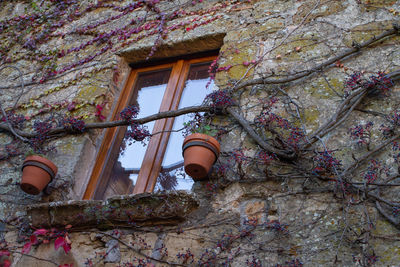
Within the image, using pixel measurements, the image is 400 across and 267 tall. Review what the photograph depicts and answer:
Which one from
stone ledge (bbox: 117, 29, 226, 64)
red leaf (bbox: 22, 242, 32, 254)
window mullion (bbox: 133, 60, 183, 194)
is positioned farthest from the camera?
stone ledge (bbox: 117, 29, 226, 64)

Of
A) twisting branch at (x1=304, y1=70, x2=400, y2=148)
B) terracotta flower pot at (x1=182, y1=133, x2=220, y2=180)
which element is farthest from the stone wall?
terracotta flower pot at (x1=182, y1=133, x2=220, y2=180)

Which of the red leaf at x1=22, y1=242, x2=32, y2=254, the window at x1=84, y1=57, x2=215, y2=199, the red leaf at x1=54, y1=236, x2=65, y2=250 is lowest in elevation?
the red leaf at x1=22, y1=242, x2=32, y2=254

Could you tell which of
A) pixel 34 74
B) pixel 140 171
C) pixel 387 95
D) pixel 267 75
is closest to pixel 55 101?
pixel 34 74

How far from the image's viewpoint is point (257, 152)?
2.40 metres

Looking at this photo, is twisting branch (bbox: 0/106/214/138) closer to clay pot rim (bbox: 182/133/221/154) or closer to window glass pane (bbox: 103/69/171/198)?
window glass pane (bbox: 103/69/171/198)

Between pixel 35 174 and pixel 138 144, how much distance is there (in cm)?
73

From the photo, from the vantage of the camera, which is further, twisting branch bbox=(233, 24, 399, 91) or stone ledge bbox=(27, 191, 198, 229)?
twisting branch bbox=(233, 24, 399, 91)

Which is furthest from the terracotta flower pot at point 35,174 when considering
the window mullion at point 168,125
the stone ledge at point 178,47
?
the stone ledge at point 178,47

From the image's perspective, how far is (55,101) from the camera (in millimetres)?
3408

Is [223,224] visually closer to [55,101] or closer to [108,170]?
[108,170]

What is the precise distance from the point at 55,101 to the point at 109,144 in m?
0.69

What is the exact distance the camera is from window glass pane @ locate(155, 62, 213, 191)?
8.69 ft

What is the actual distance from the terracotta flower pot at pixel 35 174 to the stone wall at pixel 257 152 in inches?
4.6

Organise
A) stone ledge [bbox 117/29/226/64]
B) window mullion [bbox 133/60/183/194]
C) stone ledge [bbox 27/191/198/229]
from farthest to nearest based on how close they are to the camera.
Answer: stone ledge [bbox 117/29/226/64] < window mullion [bbox 133/60/183/194] < stone ledge [bbox 27/191/198/229]
